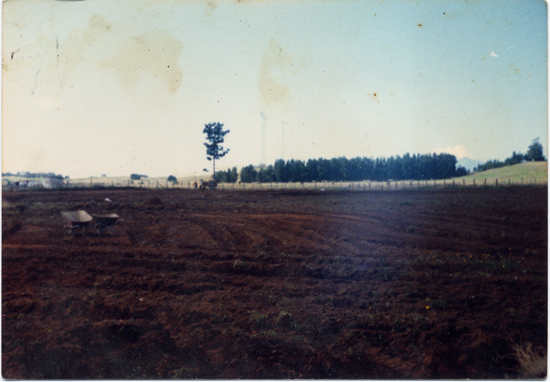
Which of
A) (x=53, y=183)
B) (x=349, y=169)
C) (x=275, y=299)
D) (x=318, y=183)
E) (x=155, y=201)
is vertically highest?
(x=349, y=169)

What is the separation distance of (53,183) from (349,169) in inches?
399

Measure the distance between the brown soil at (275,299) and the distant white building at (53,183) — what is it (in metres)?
0.84

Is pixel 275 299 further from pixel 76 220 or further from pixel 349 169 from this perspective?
pixel 76 220

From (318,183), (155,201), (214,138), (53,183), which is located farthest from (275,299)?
(318,183)

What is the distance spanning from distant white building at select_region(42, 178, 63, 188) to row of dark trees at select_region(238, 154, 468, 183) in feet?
19.4

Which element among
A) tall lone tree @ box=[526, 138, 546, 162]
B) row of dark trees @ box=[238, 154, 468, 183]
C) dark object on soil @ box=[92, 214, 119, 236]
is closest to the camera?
tall lone tree @ box=[526, 138, 546, 162]

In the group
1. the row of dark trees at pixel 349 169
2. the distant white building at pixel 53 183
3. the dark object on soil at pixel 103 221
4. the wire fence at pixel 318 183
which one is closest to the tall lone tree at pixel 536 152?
the wire fence at pixel 318 183

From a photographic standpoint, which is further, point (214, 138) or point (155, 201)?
point (155, 201)

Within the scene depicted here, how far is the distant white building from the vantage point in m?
8.89

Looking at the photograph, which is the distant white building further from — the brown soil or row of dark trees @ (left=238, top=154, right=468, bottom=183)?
row of dark trees @ (left=238, top=154, right=468, bottom=183)

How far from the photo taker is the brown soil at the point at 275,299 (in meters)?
4.31

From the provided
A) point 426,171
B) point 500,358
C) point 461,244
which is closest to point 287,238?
point 461,244

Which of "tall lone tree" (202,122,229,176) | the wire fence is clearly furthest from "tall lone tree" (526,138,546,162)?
"tall lone tree" (202,122,229,176)

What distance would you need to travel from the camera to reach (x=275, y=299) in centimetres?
529
